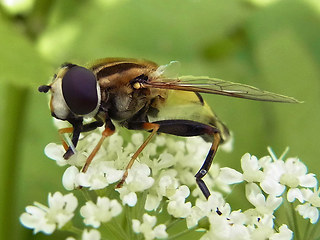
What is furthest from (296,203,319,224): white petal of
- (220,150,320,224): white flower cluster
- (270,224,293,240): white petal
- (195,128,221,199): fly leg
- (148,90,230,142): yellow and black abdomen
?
(148,90,230,142): yellow and black abdomen

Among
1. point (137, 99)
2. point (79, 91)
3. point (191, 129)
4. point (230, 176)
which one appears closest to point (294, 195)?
point (230, 176)

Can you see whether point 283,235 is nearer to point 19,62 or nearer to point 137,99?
point 137,99

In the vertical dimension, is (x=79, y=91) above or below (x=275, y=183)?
above

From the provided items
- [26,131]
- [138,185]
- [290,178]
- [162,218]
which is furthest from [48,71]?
[290,178]

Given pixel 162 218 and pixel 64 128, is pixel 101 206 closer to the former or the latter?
pixel 64 128

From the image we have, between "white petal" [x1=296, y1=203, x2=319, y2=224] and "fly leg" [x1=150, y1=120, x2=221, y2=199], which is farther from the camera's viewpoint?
"fly leg" [x1=150, y1=120, x2=221, y2=199]

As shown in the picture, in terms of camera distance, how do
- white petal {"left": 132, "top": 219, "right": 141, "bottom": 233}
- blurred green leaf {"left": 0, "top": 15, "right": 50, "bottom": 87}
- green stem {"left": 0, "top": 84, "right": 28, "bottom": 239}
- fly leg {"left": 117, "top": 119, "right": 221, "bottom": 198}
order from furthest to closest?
green stem {"left": 0, "top": 84, "right": 28, "bottom": 239}
blurred green leaf {"left": 0, "top": 15, "right": 50, "bottom": 87}
fly leg {"left": 117, "top": 119, "right": 221, "bottom": 198}
white petal {"left": 132, "top": 219, "right": 141, "bottom": 233}

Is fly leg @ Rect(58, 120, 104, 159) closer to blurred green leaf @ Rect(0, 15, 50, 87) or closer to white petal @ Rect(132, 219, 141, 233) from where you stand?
white petal @ Rect(132, 219, 141, 233)
